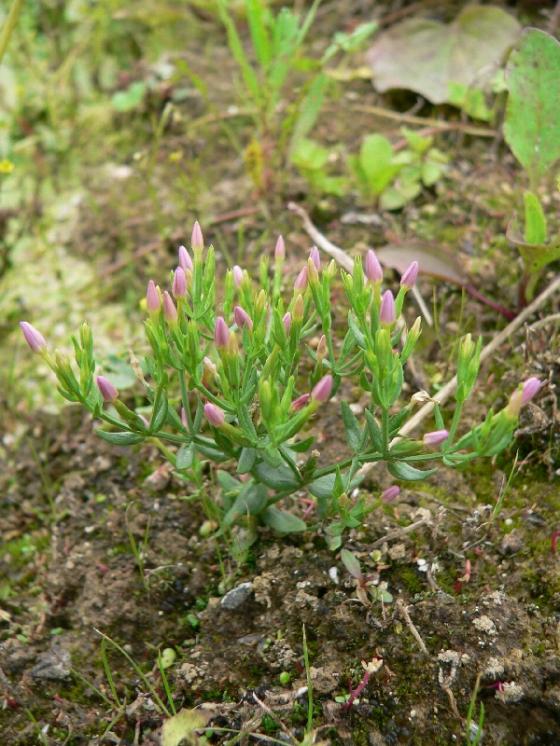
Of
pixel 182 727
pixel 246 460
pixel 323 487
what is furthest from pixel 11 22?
pixel 182 727

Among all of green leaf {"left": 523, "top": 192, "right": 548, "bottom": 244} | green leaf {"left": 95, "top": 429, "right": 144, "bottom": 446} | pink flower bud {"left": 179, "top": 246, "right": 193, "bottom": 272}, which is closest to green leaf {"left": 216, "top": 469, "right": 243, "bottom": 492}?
green leaf {"left": 95, "top": 429, "right": 144, "bottom": 446}

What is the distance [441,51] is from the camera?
3.53m

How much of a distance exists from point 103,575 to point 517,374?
1304mm

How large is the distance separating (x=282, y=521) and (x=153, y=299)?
662mm

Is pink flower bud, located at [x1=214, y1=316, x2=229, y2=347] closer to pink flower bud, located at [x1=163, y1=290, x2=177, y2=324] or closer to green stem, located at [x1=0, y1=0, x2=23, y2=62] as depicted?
pink flower bud, located at [x1=163, y1=290, x2=177, y2=324]

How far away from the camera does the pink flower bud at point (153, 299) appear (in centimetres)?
176

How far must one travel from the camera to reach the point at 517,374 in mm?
2395

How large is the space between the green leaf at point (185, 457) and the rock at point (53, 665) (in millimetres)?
646

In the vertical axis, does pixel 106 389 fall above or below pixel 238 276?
below

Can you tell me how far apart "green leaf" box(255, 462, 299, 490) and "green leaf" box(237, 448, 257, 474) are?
6 centimetres

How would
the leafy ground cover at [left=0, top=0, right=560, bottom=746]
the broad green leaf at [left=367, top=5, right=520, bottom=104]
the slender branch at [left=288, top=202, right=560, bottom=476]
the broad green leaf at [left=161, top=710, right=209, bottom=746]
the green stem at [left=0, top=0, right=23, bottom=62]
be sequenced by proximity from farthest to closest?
the broad green leaf at [left=367, top=5, right=520, bottom=104], the green stem at [left=0, top=0, right=23, bottom=62], the slender branch at [left=288, top=202, right=560, bottom=476], the leafy ground cover at [left=0, top=0, right=560, bottom=746], the broad green leaf at [left=161, top=710, right=209, bottom=746]

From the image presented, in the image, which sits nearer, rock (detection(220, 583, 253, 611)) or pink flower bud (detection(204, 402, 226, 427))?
pink flower bud (detection(204, 402, 226, 427))

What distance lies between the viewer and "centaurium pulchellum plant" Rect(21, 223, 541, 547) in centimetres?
168

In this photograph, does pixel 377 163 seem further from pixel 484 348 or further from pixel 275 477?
pixel 275 477
